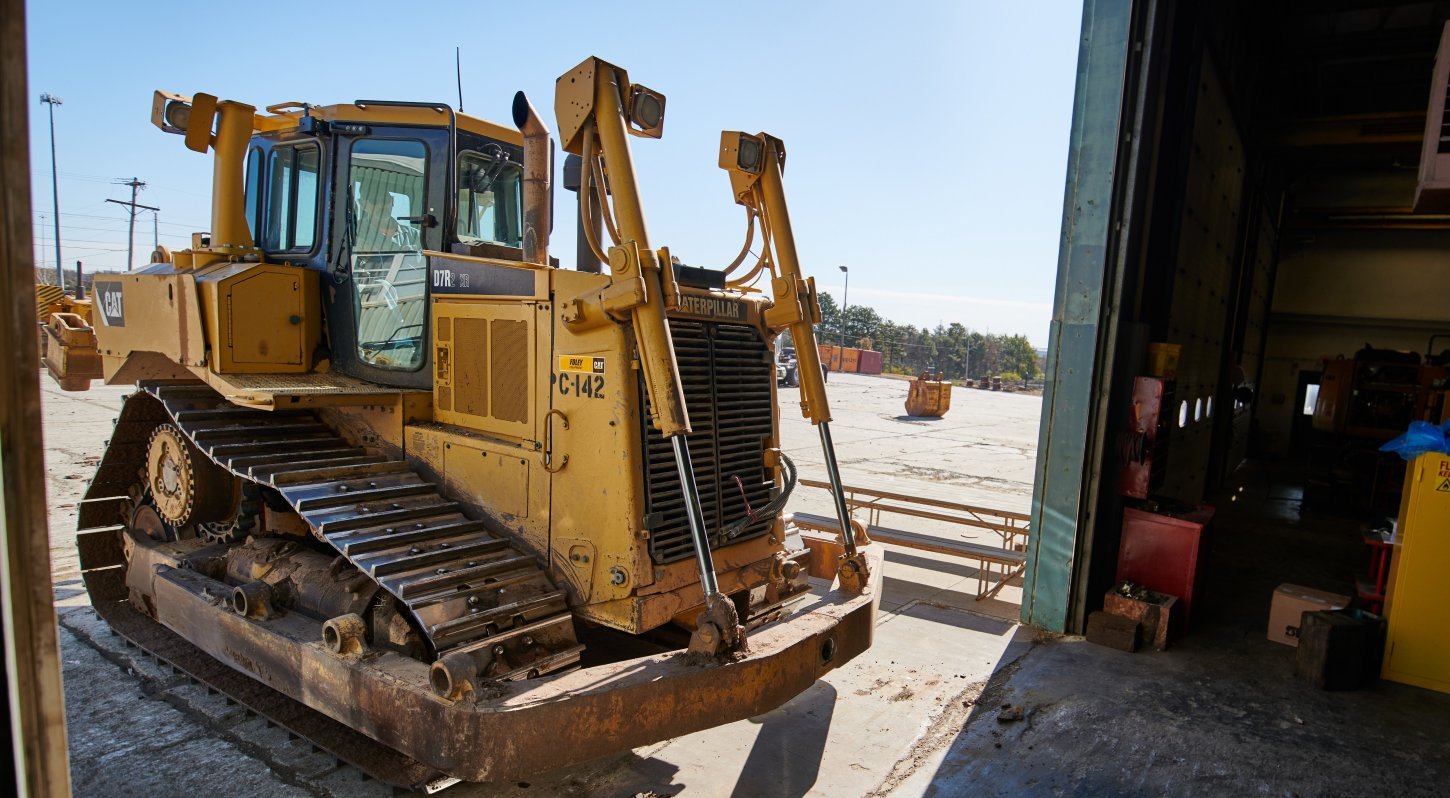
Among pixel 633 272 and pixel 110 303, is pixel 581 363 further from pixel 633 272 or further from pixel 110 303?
pixel 110 303

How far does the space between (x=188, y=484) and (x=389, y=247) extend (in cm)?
210

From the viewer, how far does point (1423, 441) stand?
18.3 ft

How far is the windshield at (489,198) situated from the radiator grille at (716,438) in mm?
1679

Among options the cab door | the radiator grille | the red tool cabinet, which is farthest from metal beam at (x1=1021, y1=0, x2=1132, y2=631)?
the cab door

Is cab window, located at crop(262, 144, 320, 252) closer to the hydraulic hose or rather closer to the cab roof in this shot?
the cab roof

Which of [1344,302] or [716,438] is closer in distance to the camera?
[716,438]

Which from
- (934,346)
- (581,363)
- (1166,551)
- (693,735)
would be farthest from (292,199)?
(934,346)

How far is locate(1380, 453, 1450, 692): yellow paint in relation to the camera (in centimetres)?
541

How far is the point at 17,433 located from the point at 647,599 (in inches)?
113

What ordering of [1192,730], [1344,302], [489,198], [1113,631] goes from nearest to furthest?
[1192,730] → [489,198] → [1113,631] → [1344,302]

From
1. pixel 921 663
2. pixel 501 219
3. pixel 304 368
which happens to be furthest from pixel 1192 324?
pixel 304 368

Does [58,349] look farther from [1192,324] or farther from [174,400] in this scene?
[1192,324]

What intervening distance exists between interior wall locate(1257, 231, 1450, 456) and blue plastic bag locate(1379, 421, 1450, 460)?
13.5m

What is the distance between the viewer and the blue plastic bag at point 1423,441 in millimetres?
5496
